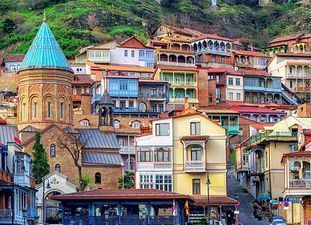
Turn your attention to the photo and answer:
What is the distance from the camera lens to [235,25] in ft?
616

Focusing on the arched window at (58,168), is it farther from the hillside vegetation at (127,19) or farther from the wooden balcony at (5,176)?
the hillside vegetation at (127,19)

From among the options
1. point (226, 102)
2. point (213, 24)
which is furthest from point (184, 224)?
point (213, 24)

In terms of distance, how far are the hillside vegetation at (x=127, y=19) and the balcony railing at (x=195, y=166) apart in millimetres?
73599

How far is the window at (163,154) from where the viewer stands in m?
81.9

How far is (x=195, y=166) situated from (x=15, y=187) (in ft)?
67.3

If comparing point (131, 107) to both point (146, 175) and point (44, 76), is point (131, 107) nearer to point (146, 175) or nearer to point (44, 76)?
point (44, 76)

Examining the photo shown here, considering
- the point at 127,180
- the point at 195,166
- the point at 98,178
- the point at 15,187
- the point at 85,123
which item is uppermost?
the point at 85,123

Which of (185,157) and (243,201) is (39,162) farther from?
(243,201)

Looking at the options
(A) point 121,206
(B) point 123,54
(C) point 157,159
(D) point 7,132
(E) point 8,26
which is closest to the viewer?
(A) point 121,206

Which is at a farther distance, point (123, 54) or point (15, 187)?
point (123, 54)

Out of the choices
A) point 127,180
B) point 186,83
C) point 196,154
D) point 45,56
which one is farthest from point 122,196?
point 186,83

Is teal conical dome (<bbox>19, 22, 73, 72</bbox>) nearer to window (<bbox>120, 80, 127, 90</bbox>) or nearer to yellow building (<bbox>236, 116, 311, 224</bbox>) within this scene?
yellow building (<bbox>236, 116, 311, 224</bbox>)

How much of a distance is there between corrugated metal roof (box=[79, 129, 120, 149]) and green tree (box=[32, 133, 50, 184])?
7.57m

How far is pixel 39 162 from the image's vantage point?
8844cm
